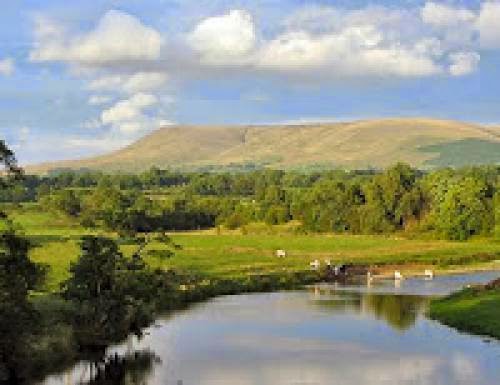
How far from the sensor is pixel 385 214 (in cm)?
17812

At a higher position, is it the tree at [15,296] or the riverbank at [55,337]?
the tree at [15,296]

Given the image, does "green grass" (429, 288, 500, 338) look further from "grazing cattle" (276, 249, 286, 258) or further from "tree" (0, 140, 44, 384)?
"grazing cattle" (276, 249, 286, 258)

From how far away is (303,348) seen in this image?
208 feet

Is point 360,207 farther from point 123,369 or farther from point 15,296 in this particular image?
point 15,296

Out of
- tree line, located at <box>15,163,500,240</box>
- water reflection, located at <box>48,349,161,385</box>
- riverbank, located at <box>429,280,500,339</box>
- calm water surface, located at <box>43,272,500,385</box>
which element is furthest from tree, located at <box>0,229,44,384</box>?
tree line, located at <box>15,163,500,240</box>

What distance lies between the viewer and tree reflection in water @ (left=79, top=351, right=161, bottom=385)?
51688mm

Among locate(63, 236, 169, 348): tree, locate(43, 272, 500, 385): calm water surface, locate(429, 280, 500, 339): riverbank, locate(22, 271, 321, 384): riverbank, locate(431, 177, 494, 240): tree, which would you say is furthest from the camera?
locate(431, 177, 494, 240): tree

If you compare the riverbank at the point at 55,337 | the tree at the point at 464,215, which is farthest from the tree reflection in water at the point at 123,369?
the tree at the point at 464,215

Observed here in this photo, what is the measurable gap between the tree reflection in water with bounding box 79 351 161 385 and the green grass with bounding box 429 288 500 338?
89.8ft

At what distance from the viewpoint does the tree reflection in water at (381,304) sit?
7811 cm

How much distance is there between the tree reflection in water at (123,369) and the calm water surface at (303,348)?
72 mm

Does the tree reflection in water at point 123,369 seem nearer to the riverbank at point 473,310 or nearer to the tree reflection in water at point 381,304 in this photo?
the tree reflection in water at point 381,304

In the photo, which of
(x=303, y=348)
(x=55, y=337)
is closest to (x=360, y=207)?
(x=303, y=348)

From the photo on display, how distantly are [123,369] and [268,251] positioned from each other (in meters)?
80.6
